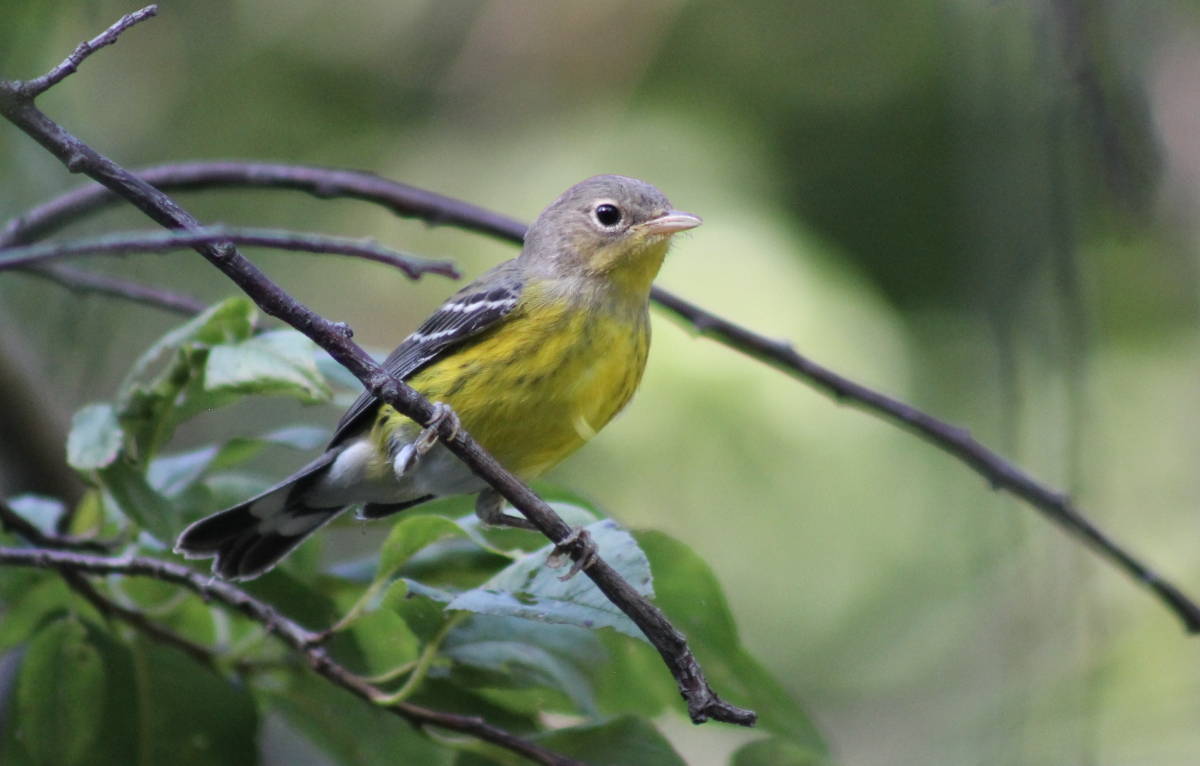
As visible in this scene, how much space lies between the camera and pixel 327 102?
6.90m

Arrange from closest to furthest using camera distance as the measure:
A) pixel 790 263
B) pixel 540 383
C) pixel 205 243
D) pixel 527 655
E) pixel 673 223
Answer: pixel 205 243
pixel 527 655
pixel 540 383
pixel 673 223
pixel 790 263

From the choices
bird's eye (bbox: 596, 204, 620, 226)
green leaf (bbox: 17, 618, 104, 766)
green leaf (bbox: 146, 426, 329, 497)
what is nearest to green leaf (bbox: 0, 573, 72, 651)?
green leaf (bbox: 17, 618, 104, 766)

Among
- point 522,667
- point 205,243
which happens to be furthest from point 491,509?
point 205,243

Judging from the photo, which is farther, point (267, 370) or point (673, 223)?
point (673, 223)

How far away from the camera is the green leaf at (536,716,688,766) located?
2.47m

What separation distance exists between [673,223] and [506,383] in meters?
0.81

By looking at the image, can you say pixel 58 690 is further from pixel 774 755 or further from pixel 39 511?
pixel 774 755

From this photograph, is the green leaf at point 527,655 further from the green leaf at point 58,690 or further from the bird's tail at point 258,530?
the green leaf at point 58,690

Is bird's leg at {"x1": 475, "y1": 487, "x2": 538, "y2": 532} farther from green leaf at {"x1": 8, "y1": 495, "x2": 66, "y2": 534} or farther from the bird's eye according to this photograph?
green leaf at {"x1": 8, "y1": 495, "x2": 66, "y2": 534}

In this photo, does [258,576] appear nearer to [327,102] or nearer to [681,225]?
[681,225]

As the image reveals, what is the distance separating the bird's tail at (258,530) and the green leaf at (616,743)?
961mm

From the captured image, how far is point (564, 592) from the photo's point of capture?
2277mm

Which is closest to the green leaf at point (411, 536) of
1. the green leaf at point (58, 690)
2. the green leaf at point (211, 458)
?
the green leaf at point (211, 458)

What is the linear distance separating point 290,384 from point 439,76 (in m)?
4.96
